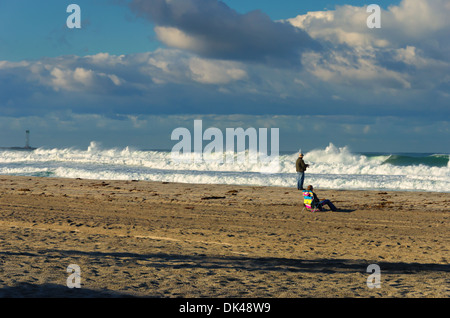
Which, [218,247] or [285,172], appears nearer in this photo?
[218,247]

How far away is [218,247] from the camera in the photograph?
370 inches

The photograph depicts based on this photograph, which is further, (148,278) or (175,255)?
(175,255)

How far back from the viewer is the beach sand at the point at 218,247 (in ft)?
20.8

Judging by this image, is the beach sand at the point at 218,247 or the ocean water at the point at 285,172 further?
the ocean water at the point at 285,172

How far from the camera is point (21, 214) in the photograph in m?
13.1

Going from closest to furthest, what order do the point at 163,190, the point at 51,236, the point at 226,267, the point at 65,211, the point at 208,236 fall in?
the point at 226,267
the point at 51,236
the point at 208,236
the point at 65,211
the point at 163,190

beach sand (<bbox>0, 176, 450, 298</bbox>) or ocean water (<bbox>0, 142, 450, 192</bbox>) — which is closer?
beach sand (<bbox>0, 176, 450, 298</bbox>)

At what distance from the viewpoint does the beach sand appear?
635 centimetres

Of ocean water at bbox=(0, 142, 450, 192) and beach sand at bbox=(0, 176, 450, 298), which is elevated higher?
ocean water at bbox=(0, 142, 450, 192)

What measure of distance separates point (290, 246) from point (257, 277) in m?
2.75

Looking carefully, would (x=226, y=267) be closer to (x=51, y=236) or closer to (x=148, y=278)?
(x=148, y=278)

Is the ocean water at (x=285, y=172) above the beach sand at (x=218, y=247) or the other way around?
above

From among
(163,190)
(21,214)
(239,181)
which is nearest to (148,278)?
(21,214)

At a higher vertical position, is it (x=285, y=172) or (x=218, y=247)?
(x=285, y=172)
